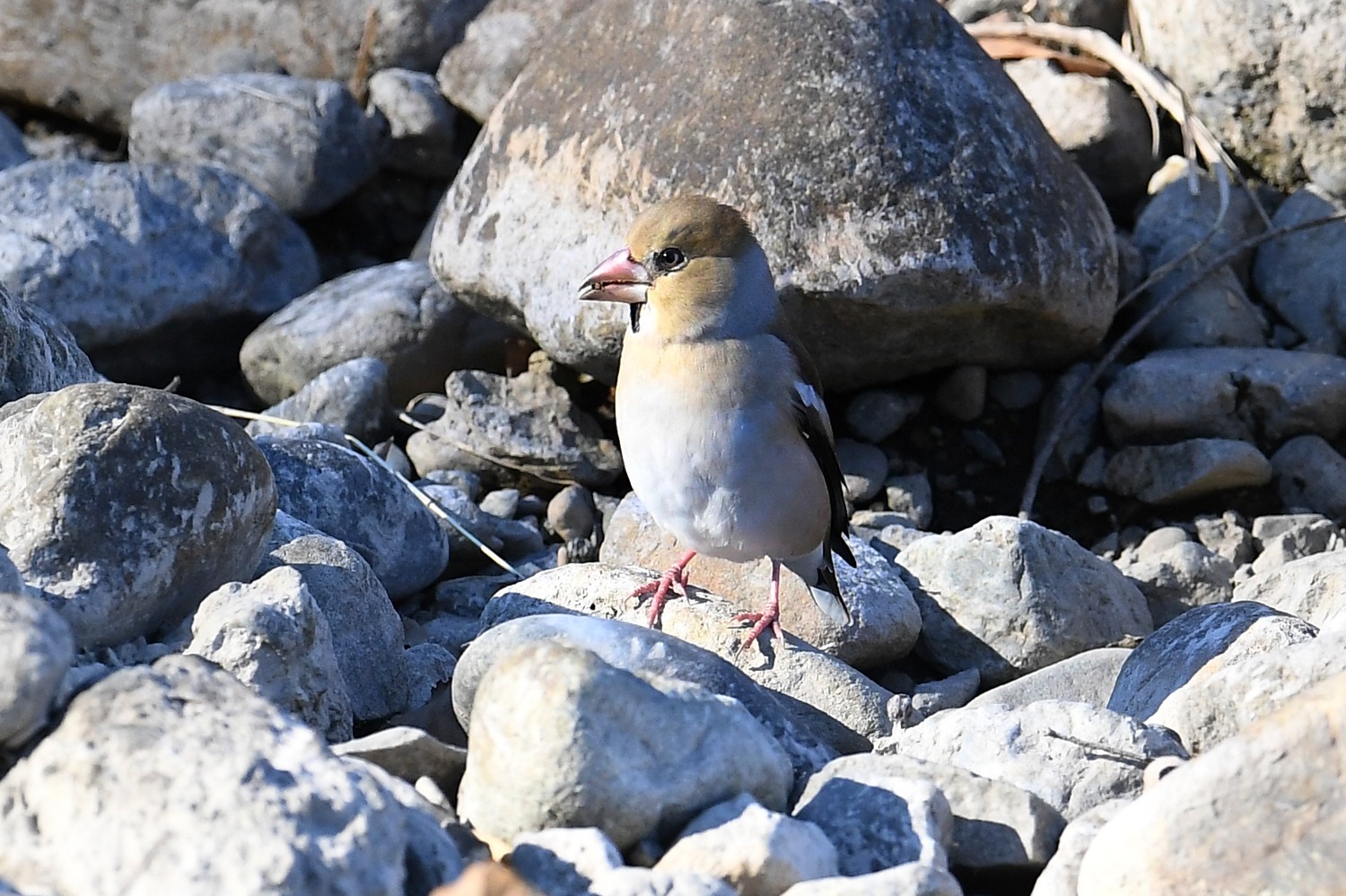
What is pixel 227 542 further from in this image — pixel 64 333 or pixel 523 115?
pixel 523 115

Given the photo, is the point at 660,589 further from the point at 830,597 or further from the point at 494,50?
the point at 494,50

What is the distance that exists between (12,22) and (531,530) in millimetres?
5421

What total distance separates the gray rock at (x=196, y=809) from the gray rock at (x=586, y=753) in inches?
10.3

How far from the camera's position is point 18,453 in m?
4.44

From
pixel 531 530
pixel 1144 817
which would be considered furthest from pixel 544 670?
pixel 531 530

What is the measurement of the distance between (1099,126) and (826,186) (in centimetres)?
239

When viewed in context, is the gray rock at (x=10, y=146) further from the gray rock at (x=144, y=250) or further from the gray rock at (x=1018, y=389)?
the gray rock at (x=1018, y=389)

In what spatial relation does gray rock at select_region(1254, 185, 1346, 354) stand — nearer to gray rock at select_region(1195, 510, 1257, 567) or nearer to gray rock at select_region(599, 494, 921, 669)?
gray rock at select_region(1195, 510, 1257, 567)

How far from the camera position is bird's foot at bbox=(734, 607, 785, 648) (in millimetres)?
5262

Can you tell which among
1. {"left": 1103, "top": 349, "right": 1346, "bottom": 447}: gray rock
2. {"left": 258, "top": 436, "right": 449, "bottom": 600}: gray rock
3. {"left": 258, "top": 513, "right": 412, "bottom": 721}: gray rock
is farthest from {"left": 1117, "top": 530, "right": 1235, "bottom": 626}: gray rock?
{"left": 258, "top": 513, "right": 412, "bottom": 721}: gray rock

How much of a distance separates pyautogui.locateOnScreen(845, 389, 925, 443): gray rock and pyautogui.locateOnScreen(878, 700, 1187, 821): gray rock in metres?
3.33

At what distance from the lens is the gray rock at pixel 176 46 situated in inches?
382

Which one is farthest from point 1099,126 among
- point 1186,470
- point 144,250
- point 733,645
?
point 144,250

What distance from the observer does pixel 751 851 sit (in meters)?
3.27
